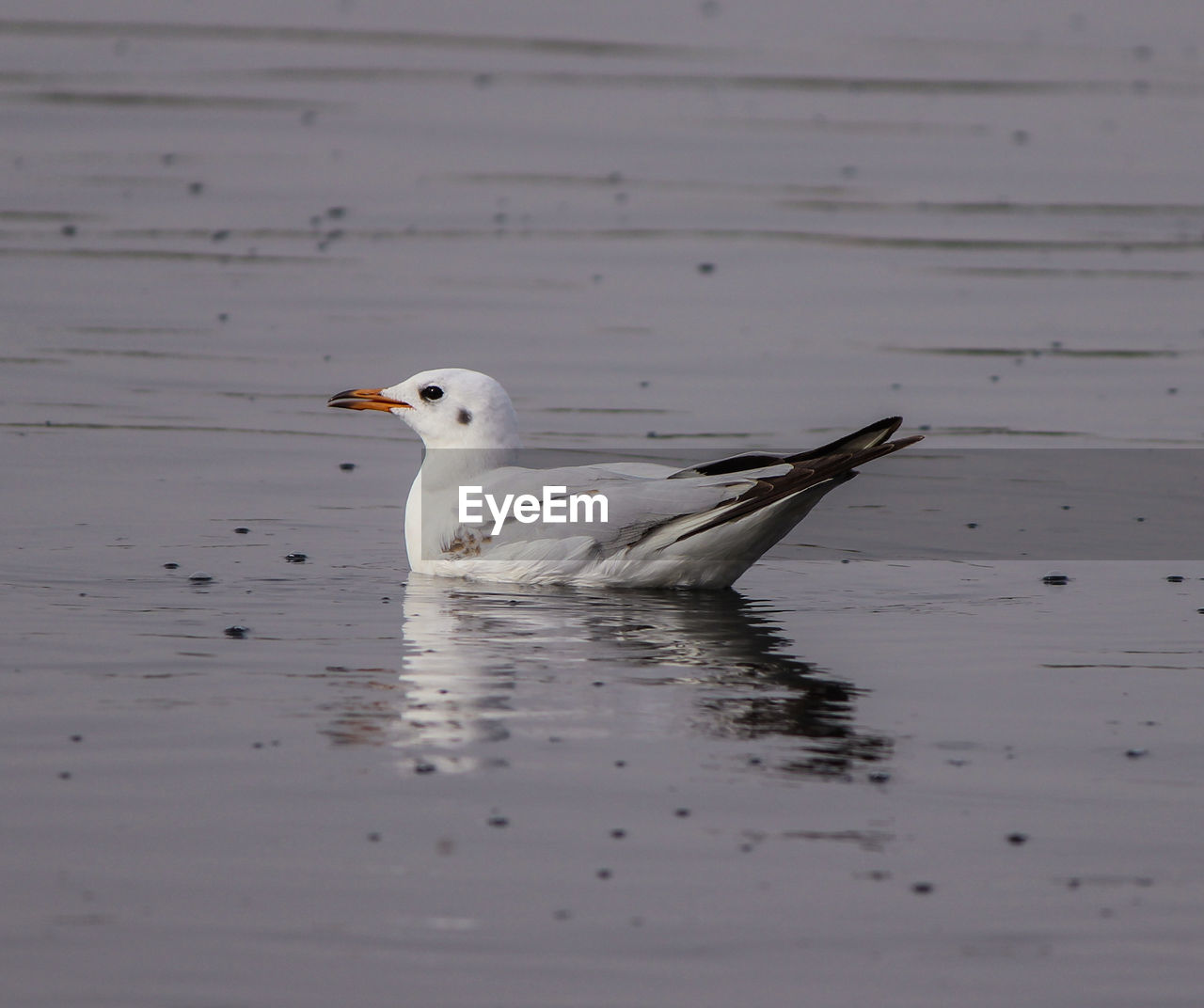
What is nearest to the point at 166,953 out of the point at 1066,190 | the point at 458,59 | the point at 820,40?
the point at 1066,190

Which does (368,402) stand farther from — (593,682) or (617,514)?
(593,682)

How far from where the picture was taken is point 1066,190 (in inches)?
896

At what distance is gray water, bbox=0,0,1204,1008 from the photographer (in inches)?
233

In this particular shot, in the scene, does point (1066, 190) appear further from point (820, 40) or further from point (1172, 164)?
point (820, 40)

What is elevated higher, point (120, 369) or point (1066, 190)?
point (1066, 190)

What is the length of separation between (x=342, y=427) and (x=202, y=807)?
7.41 m

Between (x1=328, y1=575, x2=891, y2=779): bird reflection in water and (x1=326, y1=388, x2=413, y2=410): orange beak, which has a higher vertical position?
(x1=326, y1=388, x2=413, y2=410): orange beak
